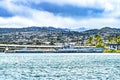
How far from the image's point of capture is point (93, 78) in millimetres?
74500

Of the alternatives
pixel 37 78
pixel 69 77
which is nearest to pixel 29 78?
pixel 37 78

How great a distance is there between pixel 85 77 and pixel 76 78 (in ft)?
Result: 8.95

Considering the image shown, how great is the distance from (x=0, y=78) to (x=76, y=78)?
1157 centimetres

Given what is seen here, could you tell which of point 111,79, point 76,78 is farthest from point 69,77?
point 111,79

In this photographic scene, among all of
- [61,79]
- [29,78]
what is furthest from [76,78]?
[29,78]

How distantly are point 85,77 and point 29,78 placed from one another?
335 inches

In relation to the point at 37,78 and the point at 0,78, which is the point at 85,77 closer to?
the point at 37,78

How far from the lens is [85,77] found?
252 feet

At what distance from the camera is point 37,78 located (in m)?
76.2

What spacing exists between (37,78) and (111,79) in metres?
11.4

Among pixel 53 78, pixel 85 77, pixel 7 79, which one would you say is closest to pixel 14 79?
pixel 7 79

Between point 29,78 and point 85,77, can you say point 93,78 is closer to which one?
point 85,77

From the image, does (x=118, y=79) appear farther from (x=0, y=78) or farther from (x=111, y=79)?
(x=0, y=78)

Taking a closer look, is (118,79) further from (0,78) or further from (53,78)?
(0,78)
